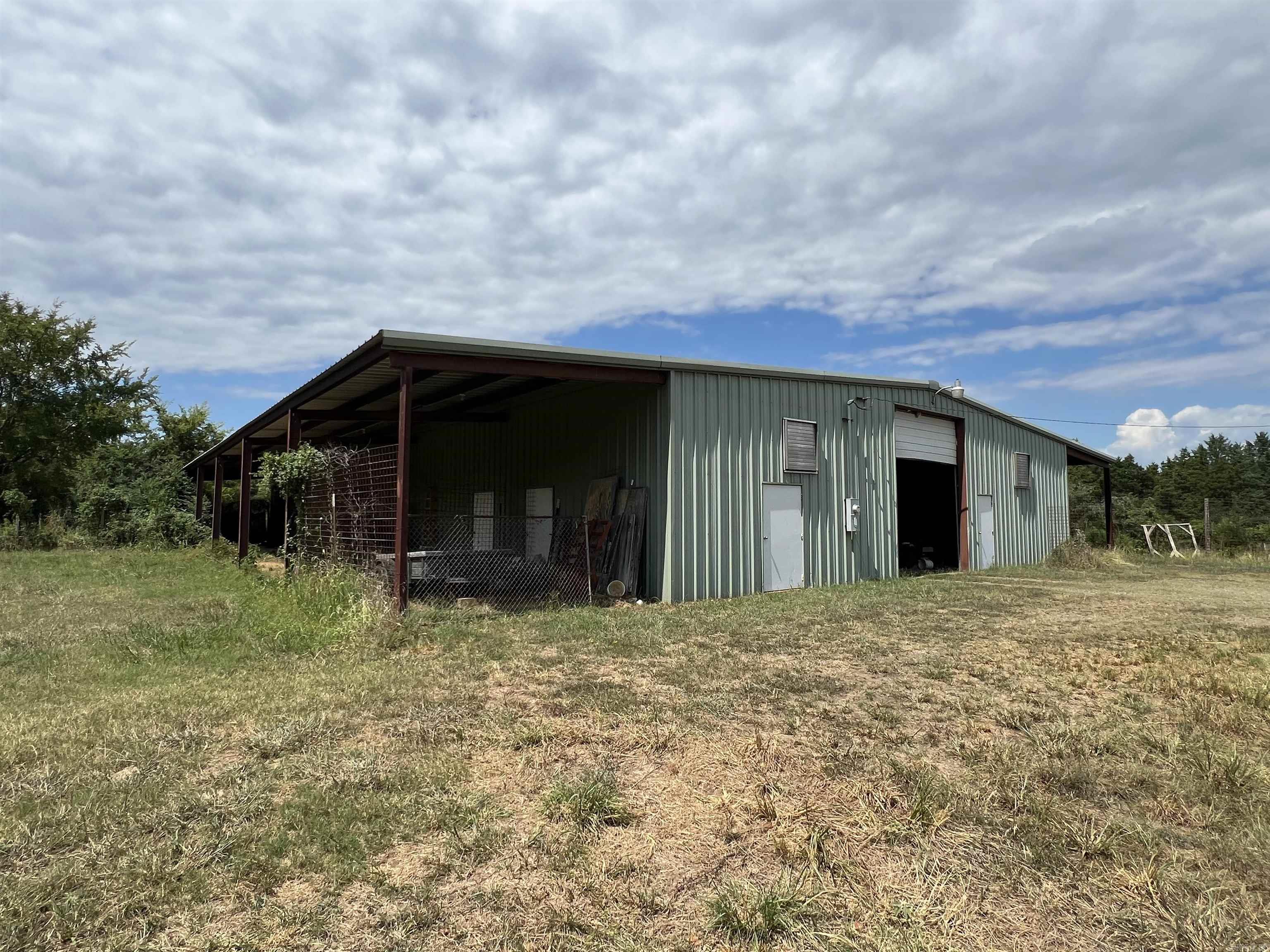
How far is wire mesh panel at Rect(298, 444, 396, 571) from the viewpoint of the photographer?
384 inches

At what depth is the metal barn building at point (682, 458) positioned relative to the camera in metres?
9.87

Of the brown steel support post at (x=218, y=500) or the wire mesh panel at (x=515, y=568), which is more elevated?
the brown steel support post at (x=218, y=500)

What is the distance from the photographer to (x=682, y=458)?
34.0 feet

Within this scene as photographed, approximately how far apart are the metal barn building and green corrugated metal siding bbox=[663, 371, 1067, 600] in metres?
0.03

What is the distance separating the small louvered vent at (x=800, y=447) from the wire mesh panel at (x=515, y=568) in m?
3.40

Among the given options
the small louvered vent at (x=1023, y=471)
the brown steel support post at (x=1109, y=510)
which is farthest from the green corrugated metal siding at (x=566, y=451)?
the brown steel support post at (x=1109, y=510)

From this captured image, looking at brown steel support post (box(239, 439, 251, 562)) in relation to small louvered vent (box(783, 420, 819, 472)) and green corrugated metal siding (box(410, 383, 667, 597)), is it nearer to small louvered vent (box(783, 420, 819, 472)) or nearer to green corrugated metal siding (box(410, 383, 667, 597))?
green corrugated metal siding (box(410, 383, 667, 597))

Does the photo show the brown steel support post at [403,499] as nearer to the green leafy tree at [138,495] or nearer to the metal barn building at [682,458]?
the metal barn building at [682,458]

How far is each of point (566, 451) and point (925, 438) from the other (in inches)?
281

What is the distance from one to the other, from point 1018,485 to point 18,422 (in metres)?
33.7

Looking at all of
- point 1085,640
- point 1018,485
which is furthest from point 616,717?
point 1018,485

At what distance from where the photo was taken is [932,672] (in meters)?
5.73

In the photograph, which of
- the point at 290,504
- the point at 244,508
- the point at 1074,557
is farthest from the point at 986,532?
the point at 244,508

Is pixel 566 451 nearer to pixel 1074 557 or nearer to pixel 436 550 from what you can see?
pixel 436 550
